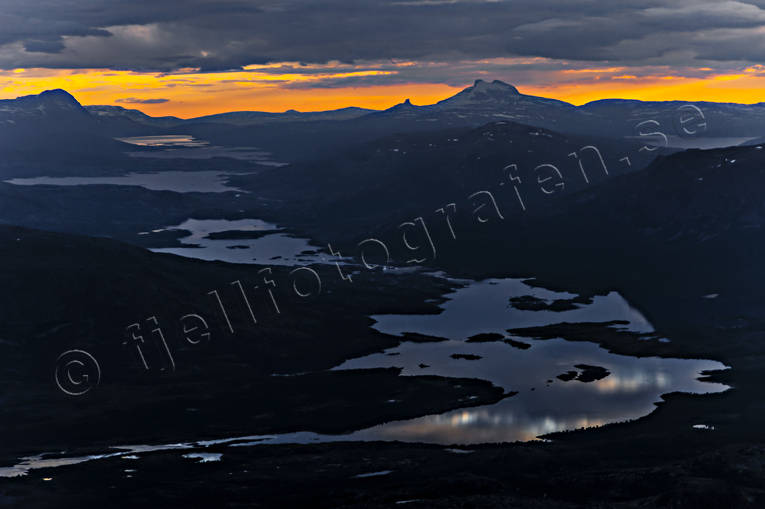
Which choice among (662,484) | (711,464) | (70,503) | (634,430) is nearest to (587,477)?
(662,484)

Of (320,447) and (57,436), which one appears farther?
(57,436)

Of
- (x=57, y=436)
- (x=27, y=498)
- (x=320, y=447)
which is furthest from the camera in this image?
(x=57, y=436)

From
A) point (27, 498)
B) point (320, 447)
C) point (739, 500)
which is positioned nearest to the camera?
point (739, 500)

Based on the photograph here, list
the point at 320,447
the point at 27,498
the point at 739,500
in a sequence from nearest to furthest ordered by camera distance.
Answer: the point at 739,500
the point at 27,498
the point at 320,447

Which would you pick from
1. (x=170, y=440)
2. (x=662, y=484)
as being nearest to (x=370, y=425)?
(x=170, y=440)

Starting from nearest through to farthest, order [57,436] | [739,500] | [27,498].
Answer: [739,500] < [27,498] < [57,436]

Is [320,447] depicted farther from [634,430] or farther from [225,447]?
[634,430]

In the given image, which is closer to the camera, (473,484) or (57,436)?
(473,484)

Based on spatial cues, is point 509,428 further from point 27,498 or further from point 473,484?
point 27,498
